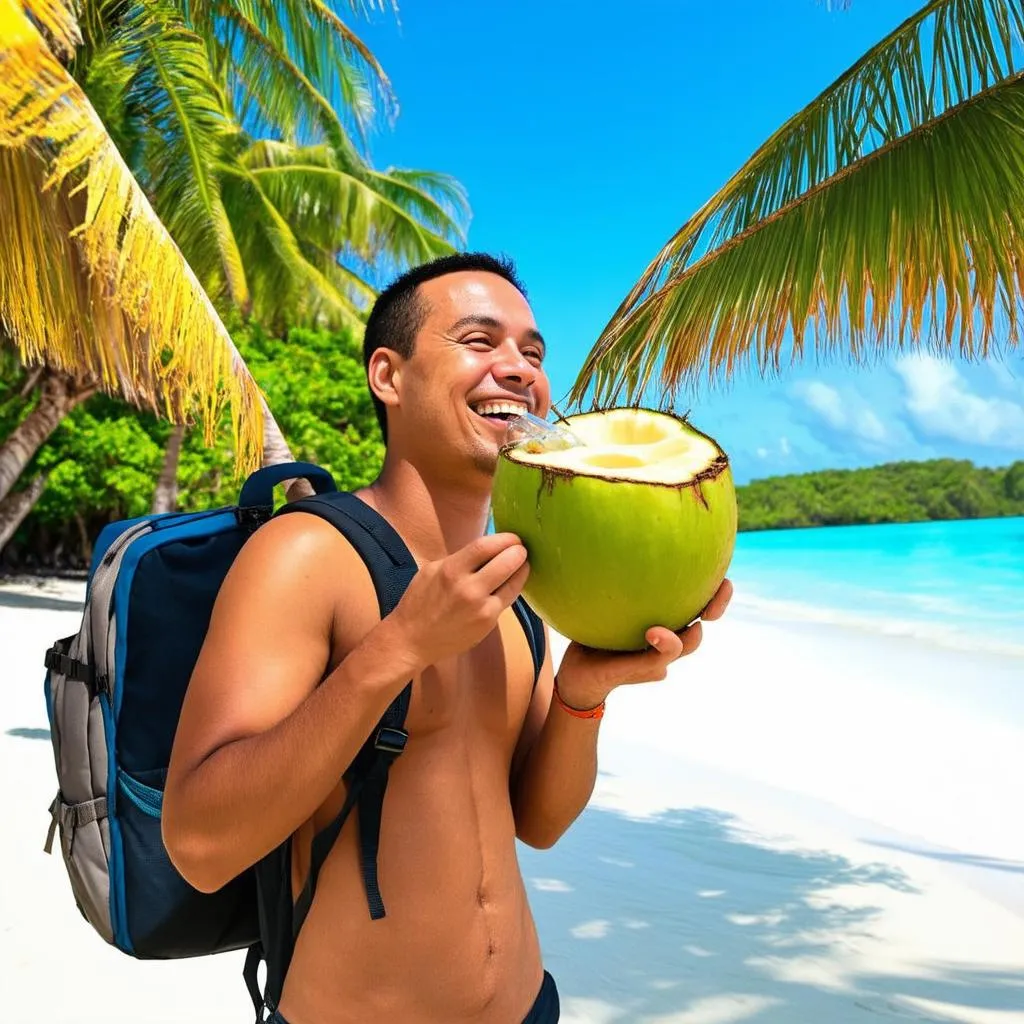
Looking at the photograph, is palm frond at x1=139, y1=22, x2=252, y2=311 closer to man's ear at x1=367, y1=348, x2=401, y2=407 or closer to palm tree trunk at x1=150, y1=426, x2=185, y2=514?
palm tree trunk at x1=150, y1=426, x2=185, y2=514

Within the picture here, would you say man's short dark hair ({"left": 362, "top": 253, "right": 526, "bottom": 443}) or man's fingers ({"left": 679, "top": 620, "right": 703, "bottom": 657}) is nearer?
man's fingers ({"left": 679, "top": 620, "right": 703, "bottom": 657})

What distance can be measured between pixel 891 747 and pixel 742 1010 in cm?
530

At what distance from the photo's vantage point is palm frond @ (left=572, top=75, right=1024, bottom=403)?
3195 millimetres

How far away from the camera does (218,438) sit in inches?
577

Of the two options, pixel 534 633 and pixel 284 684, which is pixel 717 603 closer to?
pixel 534 633

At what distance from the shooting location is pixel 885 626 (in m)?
20.0

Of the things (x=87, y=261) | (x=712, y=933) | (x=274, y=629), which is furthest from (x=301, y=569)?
(x=87, y=261)

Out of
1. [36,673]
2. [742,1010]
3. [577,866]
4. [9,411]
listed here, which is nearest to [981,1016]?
[742,1010]

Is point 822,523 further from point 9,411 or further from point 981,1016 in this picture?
point 981,1016

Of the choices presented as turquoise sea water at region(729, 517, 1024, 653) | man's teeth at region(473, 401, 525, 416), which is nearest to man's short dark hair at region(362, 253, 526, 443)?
man's teeth at region(473, 401, 525, 416)

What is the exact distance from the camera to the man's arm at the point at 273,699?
1029 mm

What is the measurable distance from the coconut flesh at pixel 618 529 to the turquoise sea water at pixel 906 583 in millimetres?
16924

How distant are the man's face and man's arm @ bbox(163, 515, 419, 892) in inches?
9.1

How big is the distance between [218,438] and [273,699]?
14.2 metres
